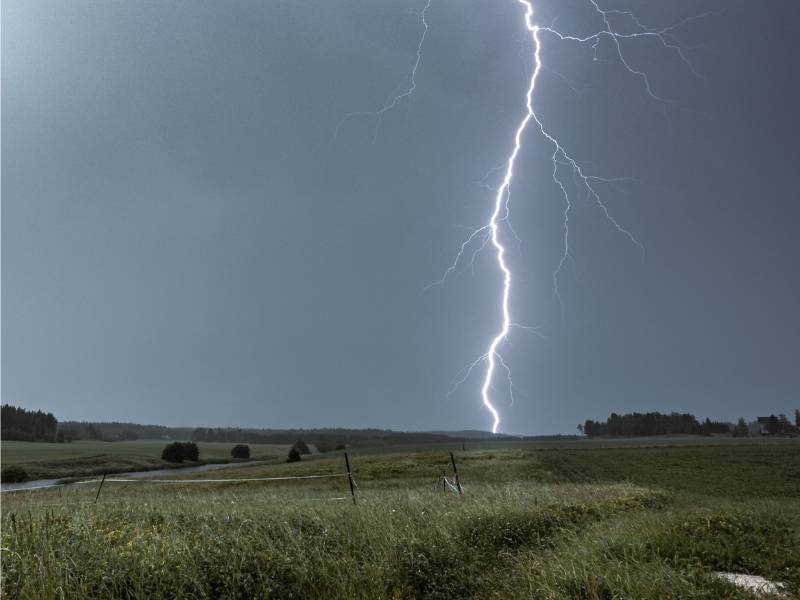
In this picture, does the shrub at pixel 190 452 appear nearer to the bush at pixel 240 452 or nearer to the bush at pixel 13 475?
the bush at pixel 240 452

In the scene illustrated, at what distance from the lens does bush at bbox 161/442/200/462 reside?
280 feet

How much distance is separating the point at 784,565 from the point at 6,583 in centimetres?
969

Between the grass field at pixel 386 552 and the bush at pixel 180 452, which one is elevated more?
the grass field at pixel 386 552

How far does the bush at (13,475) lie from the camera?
52.7 m

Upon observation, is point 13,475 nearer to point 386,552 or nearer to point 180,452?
point 180,452

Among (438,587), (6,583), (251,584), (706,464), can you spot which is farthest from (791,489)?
(6,583)

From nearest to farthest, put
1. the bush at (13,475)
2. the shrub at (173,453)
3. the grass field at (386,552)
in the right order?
the grass field at (386,552)
the bush at (13,475)
the shrub at (173,453)

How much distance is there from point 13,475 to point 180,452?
1414 inches

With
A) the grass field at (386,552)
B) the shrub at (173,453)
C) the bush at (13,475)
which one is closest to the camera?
the grass field at (386,552)

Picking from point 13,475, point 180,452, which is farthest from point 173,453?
point 13,475

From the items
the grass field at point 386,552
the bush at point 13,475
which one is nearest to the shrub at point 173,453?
the bush at point 13,475

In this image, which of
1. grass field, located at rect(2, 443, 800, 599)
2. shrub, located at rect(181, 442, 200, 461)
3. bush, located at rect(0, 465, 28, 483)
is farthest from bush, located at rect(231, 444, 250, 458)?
grass field, located at rect(2, 443, 800, 599)

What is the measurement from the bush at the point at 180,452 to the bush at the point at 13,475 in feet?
95.5

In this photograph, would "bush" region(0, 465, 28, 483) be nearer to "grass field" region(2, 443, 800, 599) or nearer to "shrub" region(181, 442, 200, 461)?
"shrub" region(181, 442, 200, 461)
